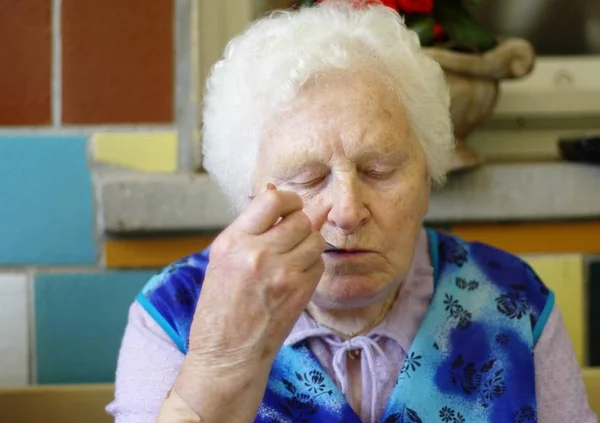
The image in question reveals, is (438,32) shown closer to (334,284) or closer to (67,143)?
(334,284)

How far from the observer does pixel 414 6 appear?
1.40 m

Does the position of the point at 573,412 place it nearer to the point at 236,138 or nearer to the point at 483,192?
the point at 483,192

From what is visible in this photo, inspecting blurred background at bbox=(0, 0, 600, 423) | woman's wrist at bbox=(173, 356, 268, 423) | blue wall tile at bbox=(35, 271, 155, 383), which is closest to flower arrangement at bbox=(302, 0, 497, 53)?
blurred background at bbox=(0, 0, 600, 423)

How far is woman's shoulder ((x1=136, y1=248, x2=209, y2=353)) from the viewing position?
1101 mm

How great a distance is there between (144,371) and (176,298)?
13 cm

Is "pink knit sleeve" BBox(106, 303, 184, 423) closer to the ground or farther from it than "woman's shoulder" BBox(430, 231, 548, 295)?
closer to the ground

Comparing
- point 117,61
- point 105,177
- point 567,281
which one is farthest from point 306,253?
point 567,281

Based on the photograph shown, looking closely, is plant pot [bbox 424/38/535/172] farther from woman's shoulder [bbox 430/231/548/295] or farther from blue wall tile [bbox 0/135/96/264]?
blue wall tile [bbox 0/135/96/264]

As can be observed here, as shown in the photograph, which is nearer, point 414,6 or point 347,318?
point 347,318

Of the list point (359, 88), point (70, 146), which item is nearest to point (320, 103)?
point (359, 88)

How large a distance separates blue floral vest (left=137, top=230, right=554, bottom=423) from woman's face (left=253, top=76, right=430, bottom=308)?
0.43 feet

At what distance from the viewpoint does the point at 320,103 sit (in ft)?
3.29

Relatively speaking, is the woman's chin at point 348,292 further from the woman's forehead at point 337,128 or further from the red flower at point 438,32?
the red flower at point 438,32

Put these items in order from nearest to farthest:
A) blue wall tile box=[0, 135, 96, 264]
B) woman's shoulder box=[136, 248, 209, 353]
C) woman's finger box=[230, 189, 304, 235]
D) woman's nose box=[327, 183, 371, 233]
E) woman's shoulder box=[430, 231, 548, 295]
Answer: woman's finger box=[230, 189, 304, 235], woman's nose box=[327, 183, 371, 233], woman's shoulder box=[136, 248, 209, 353], woman's shoulder box=[430, 231, 548, 295], blue wall tile box=[0, 135, 96, 264]
